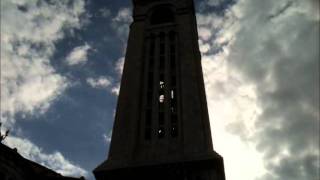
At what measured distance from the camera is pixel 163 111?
41500 mm

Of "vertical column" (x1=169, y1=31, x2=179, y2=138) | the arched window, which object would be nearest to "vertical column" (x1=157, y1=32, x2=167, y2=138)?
"vertical column" (x1=169, y1=31, x2=179, y2=138)

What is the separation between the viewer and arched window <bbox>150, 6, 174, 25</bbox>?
5569cm

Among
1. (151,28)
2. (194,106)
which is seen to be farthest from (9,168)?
(151,28)

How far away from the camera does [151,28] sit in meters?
52.8

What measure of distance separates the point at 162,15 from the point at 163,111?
1977cm

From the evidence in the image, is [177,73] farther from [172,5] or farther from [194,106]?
[172,5]

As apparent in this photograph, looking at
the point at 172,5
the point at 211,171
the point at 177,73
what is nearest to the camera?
the point at 211,171

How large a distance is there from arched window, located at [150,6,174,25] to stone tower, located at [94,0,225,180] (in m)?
0.94

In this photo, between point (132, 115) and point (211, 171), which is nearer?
point (211, 171)

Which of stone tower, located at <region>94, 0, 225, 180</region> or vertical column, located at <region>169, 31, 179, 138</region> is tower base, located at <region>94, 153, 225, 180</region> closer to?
stone tower, located at <region>94, 0, 225, 180</region>

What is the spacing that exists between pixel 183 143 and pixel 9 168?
17375 millimetres

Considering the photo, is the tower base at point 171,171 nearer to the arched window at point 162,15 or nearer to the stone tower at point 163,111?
the stone tower at point 163,111

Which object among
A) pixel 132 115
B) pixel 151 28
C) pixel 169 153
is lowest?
pixel 169 153

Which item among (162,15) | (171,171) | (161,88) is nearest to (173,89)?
(161,88)
